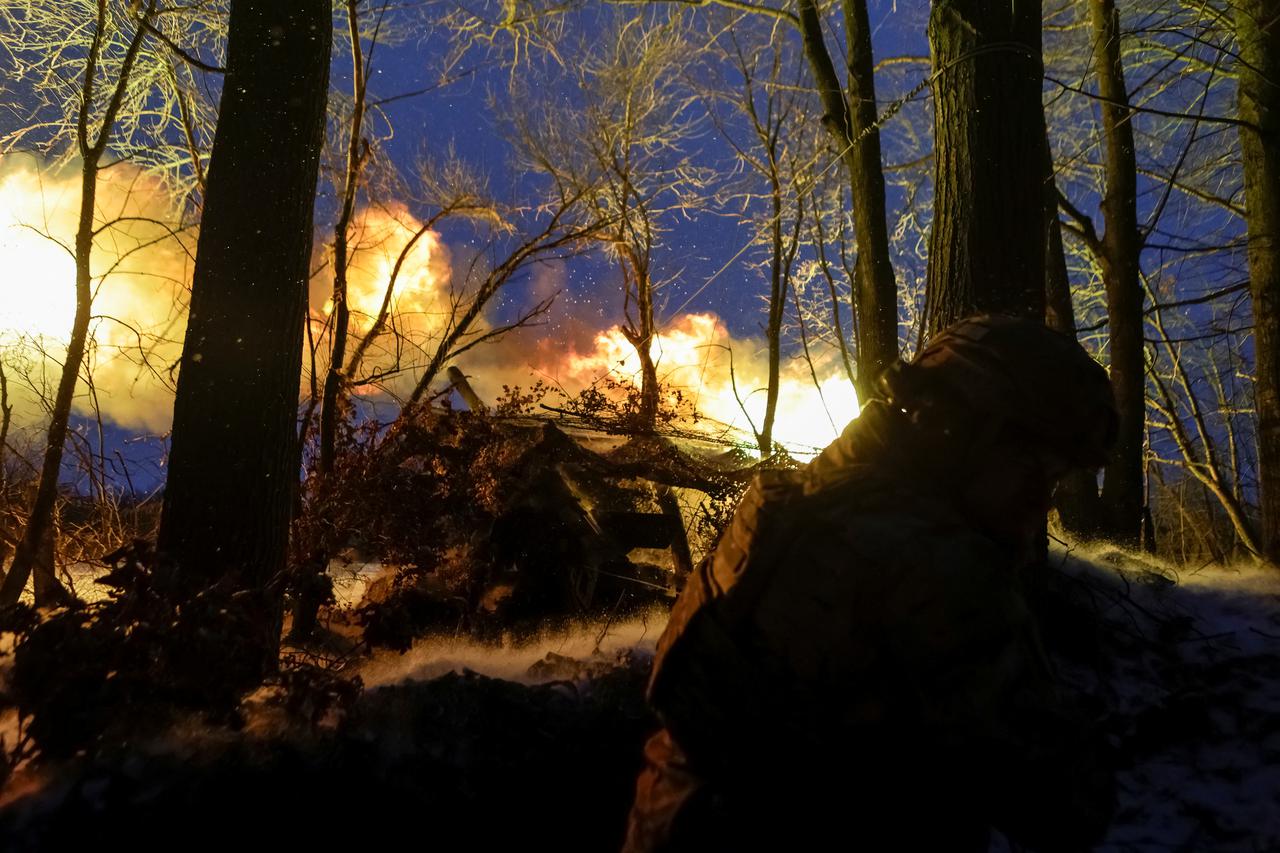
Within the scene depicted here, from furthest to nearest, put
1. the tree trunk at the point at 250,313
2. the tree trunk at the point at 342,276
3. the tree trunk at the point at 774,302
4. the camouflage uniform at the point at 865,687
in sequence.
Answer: the tree trunk at the point at 774,302 → the tree trunk at the point at 342,276 → the tree trunk at the point at 250,313 → the camouflage uniform at the point at 865,687

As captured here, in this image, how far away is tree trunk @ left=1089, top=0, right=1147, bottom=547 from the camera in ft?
22.9

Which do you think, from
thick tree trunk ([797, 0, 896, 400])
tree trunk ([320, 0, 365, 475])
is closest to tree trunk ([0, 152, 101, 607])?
tree trunk ([320, 0, 365, 475])

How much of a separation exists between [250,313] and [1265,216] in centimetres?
740

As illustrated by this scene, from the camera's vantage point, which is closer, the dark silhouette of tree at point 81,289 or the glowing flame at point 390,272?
the dark silhouette of tree at point 81,289

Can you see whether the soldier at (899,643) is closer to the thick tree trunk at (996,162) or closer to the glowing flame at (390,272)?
the thick tree trunk at (996,162)

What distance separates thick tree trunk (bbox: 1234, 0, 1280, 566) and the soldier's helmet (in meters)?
5.01

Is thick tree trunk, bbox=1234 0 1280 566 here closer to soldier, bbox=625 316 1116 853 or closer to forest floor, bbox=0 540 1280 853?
forest floor, bbox=0 540 1280 853

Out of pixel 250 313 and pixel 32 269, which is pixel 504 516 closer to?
pixel 250 313

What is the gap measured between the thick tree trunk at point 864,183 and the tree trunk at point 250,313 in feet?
13.4

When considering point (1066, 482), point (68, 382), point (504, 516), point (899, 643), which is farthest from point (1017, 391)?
point (1066, 482)

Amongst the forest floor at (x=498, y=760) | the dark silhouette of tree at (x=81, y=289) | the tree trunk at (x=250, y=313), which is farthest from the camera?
the dark silhouette of tree at (x=81, y=289)

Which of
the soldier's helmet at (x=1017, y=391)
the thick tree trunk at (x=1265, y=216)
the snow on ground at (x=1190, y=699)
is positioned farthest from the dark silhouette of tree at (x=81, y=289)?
the thick tree trunk at (x=1265, y=216)

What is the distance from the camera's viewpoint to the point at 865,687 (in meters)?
1.45

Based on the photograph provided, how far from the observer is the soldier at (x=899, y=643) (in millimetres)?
1401
